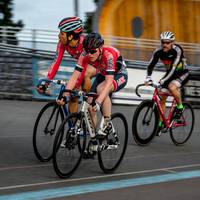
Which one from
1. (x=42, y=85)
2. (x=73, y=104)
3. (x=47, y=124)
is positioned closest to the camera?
(x=42, y=85)

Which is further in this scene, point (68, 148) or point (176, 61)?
point (176, 61)

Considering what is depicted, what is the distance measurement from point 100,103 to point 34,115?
22.3ft

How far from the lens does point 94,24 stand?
26.6 metres

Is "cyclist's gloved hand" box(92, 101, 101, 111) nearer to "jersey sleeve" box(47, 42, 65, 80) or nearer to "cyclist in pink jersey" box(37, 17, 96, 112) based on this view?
"cyclist in pink jersey" box(37, 17, 96, 112)

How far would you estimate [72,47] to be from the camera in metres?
8.02

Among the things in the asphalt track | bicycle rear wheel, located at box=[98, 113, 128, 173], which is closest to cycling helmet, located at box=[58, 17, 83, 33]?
bicycle rear wheel, located at box=[98, 113, 128, 173]

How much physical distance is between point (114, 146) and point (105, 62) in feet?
3.58

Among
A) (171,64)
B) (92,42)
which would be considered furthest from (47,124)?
(171,64)

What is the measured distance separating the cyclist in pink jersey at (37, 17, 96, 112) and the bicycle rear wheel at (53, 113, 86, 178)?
0.81m

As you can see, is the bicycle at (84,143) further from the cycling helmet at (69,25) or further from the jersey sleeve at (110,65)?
the cycling helmet at (69,25)

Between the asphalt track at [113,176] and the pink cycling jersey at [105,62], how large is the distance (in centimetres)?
130

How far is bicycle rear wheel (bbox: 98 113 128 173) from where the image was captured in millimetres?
7574

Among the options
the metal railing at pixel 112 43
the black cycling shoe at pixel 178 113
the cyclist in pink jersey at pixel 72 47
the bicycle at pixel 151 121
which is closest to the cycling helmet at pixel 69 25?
the cyclist in pink jersey at pixel 72 47

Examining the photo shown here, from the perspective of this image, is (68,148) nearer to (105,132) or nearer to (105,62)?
(105,132)
